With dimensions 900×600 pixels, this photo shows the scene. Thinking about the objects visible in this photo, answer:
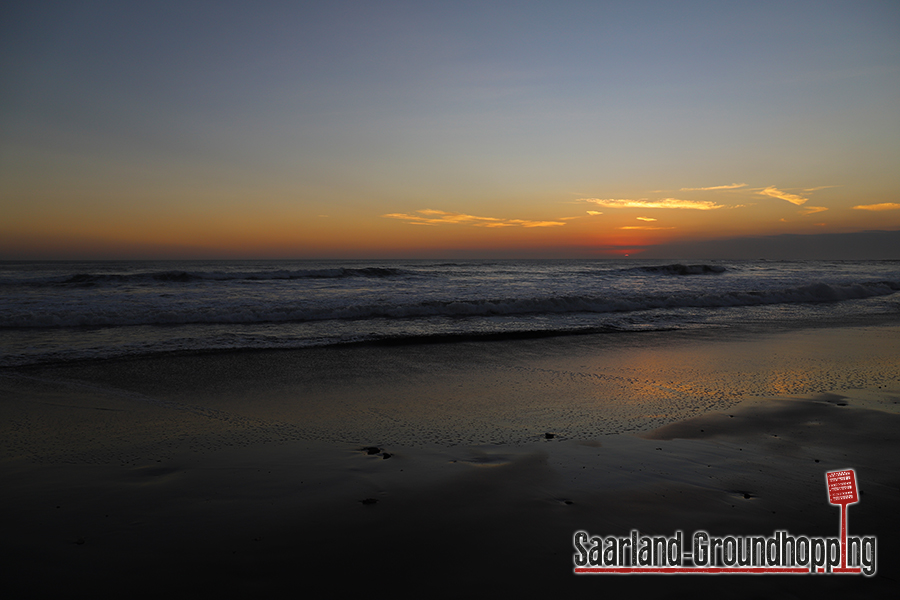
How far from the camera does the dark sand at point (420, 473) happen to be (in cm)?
235

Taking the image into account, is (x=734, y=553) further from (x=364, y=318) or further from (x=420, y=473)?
(x=364, y=318)

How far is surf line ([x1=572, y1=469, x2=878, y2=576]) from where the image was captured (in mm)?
2414

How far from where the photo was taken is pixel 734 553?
2549 mm

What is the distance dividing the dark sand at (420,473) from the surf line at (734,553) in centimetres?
7

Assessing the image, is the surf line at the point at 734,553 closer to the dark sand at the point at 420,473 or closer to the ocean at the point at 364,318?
the dark sand at the point at 420,473

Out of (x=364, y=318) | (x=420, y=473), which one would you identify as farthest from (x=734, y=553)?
(x=364, y=318)

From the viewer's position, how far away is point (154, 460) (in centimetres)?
376

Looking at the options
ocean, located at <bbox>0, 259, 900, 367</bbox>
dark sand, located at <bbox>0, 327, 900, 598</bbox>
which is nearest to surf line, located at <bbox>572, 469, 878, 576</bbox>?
dark sand, located at <bbox>0, 327, 900, 598</bbox>

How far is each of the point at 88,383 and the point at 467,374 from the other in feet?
16.6

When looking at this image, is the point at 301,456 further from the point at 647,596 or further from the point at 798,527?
the point at 798,527

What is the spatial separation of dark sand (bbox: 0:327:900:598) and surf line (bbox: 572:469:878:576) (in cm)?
7

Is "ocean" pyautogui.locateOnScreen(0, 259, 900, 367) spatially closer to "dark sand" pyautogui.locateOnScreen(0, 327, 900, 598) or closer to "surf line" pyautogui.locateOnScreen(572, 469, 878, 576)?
"dark sand" pyautogui.locateOnScreen(0, 327, 900, 598)

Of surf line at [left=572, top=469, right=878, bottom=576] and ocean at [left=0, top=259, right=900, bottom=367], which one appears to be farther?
ocean at [left=0, top=259, right=900, bottom=367]

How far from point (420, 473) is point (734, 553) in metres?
2.02
